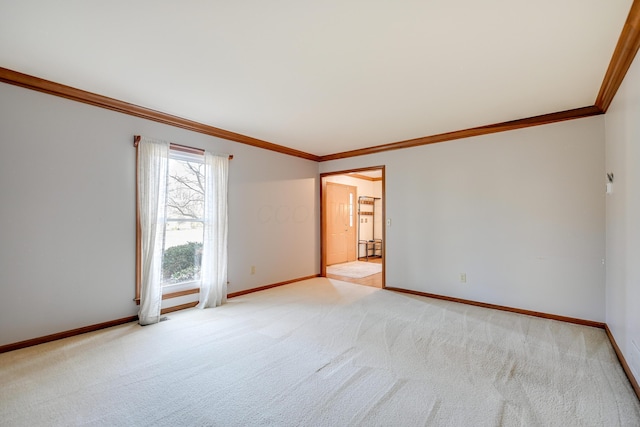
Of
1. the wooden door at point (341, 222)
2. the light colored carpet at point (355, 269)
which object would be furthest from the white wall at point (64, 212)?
the wooden door at point (341, 222)

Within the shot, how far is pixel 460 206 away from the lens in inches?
165

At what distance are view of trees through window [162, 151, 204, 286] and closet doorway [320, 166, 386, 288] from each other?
2544 mm

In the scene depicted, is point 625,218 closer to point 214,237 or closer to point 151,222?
point 214,237

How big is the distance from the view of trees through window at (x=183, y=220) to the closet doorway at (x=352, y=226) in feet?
8.35

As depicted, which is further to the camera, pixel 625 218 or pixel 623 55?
pixel 625 218

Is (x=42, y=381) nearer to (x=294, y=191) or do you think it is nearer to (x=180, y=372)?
(x=180, y=372)

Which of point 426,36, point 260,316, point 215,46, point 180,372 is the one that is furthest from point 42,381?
point 426,36

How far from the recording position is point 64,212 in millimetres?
2902

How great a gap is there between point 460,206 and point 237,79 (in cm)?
332

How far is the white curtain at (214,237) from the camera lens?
3928 mm

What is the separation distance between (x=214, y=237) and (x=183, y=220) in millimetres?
447

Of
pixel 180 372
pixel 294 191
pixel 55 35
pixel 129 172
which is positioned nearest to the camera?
pixel 55 35

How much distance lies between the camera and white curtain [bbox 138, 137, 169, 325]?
334 centimetres

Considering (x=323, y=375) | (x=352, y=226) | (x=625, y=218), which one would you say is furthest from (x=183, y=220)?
(x=352, y=226)
